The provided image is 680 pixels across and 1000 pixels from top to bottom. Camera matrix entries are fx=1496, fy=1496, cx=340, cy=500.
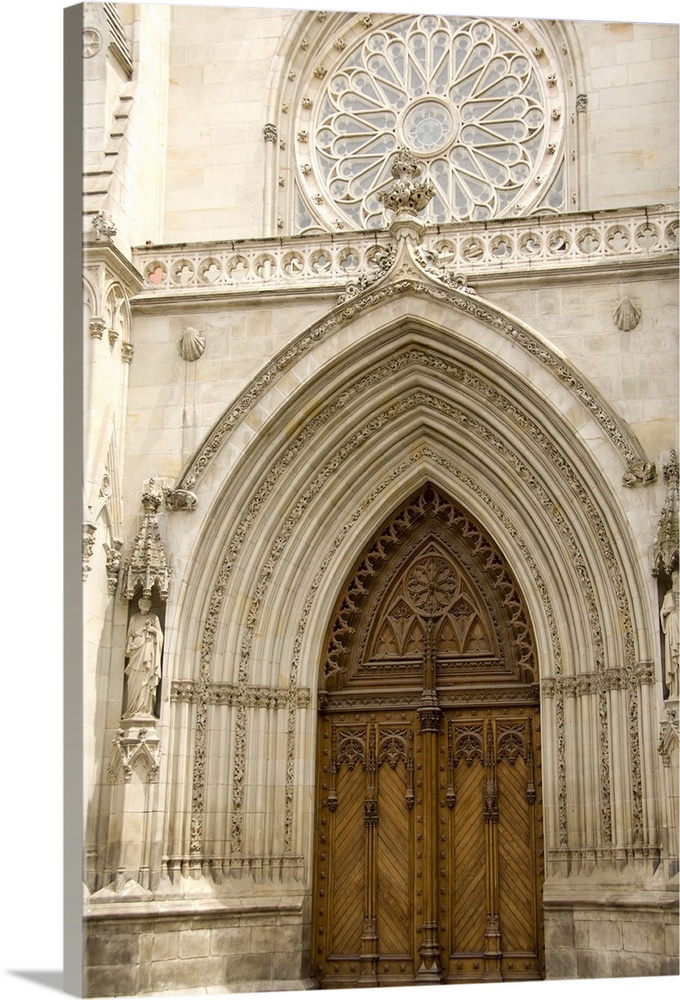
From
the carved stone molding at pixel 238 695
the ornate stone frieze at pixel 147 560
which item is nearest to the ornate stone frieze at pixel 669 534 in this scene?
the carved stone molding at pixel 238 695

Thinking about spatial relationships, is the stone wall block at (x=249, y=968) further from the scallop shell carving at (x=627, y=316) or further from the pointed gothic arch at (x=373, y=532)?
the scallop shell carving at (x=627, y=316)

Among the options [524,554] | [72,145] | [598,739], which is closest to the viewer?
[72,145]

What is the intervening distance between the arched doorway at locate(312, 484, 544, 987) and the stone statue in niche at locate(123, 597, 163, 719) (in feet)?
5.20

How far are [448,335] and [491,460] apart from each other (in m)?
1.05

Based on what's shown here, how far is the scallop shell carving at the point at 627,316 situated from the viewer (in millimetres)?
11297

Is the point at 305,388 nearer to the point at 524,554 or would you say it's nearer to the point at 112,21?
the point at 524,554

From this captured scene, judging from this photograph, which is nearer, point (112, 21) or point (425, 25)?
point (112, 21)

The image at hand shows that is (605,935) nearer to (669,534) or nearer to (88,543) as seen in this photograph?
(669,534)

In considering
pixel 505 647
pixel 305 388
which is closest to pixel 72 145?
pixel 305 388

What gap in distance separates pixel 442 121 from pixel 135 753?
6.55 meters

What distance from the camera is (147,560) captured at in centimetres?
1130

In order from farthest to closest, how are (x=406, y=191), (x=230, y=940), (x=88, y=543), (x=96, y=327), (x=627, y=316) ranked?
(x=406, y=191), (x=96, y=327), (x=627, y=316), (x=230, y=940), (x=88, y=543)

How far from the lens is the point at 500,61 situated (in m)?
13.8

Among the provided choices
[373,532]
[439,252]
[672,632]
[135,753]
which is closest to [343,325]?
[439,252]
